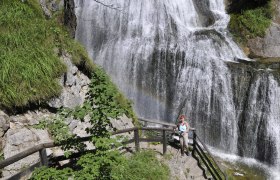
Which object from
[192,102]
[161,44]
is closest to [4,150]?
[192,102]

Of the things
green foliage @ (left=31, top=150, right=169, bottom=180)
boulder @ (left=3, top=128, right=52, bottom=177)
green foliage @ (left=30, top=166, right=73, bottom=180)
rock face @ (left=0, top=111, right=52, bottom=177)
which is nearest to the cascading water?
rock face @ (left=0, top=111, right=52, bottom=177)

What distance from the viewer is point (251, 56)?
19.6 m

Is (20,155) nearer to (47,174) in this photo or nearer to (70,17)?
(47,174)

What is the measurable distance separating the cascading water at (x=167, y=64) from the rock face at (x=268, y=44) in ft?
5.16

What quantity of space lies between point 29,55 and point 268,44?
16362 mm

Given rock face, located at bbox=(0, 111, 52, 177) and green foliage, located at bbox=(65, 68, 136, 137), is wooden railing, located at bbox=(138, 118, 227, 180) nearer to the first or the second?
green foliage, located at bbox=(65, 68, 136, 137)

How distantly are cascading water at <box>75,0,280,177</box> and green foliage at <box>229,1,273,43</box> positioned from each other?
1542mm

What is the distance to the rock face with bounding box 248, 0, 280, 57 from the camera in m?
20.2

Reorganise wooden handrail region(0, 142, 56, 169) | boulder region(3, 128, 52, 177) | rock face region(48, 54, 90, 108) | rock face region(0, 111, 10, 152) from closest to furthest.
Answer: wooden handrail region(0, 142, 56, 169), boulder region(3, 128, 52, 177), rock face region(0, 111, 10, 152), rock face region(48, 54, 90, 108)

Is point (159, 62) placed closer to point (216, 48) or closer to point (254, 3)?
point (216, 48)

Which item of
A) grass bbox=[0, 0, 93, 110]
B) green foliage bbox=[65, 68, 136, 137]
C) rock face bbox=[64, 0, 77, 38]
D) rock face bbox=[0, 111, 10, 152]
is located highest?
rock face bbox=[64, 0, 77, 38]

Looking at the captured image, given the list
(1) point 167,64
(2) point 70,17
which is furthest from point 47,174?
(1) point 167,64

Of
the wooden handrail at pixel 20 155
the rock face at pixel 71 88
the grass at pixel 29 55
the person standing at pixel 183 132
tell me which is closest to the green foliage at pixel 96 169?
the wooden handrail at pixel 20 155

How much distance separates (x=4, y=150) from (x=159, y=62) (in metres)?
11.1
